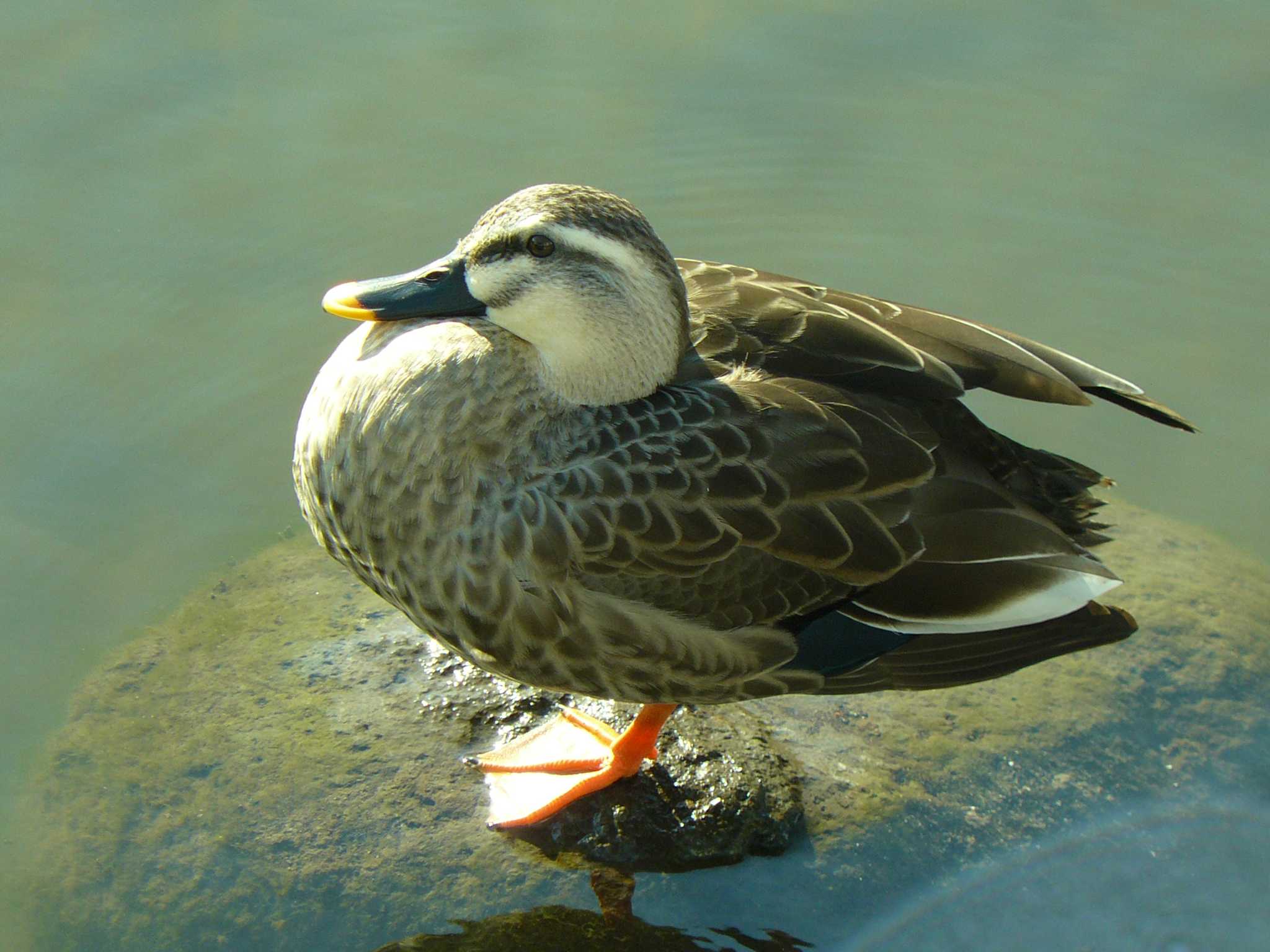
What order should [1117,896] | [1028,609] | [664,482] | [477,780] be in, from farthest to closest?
[477,780]
[1117,896]
[1028,609]
[664,482]

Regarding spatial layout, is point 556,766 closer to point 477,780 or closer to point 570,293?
point 477,780

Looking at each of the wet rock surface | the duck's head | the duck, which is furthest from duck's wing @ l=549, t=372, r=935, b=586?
the wet rock surface

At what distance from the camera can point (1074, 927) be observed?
3.93 m

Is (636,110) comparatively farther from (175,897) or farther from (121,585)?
(175,897)

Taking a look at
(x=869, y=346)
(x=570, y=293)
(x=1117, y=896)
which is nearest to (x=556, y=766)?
(x=570, y=293)

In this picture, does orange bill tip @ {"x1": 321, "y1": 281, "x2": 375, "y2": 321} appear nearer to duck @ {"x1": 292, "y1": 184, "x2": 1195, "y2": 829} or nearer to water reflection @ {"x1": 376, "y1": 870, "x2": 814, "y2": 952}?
duck @ {"x1": 292, "y1": 184, "x2": 1195, "y2": 829}

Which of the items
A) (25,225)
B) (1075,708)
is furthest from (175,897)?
(25,225)

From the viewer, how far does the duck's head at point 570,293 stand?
143 inches

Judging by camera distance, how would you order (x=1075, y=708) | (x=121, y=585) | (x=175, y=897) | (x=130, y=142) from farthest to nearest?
(x=130, y=142)
(x=121, y=585)
(x=1075, y=708)
(x=175, y=897)

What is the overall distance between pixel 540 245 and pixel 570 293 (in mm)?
147

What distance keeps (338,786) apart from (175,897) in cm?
53

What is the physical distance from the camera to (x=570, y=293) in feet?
12.2

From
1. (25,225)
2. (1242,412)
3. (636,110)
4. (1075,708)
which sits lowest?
(1075,708)

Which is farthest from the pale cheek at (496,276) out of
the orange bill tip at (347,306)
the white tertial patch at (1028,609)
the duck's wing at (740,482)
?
the white tertial patch at (1028,609)
